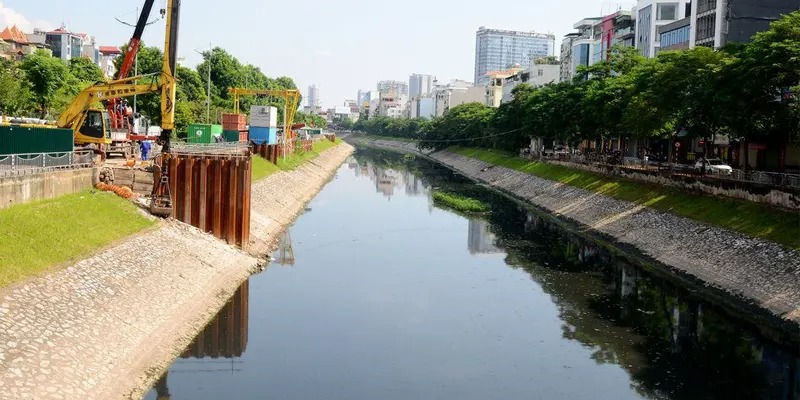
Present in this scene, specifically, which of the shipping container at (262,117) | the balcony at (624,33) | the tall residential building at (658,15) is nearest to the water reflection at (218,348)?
the shipping container at (262,117)

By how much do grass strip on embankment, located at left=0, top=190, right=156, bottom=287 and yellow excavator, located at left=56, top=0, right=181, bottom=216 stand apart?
6.41 feet

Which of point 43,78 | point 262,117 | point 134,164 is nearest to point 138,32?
point 134,164

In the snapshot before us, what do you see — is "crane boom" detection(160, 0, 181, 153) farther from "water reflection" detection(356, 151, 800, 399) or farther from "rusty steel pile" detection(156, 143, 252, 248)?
"water reflection" detection(356, 151, 800, 399)

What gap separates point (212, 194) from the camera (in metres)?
40.6

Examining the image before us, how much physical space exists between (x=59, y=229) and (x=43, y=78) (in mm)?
54296

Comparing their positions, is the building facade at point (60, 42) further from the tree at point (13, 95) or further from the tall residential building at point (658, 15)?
the tall residential building at point (658, 15)

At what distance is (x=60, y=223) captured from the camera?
28.7 metres

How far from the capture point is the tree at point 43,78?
7625cm

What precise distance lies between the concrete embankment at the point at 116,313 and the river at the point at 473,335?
96 cm

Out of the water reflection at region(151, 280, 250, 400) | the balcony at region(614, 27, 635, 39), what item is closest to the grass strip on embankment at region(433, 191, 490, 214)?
the water reflection at region(151, 280, 250, 400)

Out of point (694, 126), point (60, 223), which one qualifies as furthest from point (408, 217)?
point (60, 223)

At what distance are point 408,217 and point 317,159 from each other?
50759 millimetres

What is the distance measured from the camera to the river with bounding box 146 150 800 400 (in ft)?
81.3

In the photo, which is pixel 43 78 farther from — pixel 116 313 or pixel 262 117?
pixel 116 313
